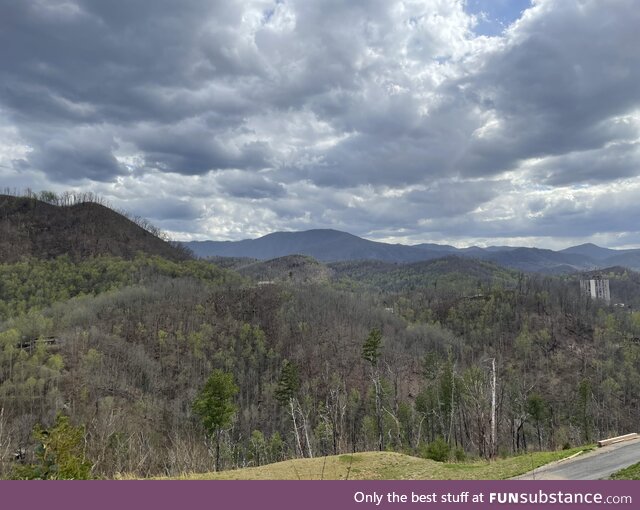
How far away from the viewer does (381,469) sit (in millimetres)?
24812

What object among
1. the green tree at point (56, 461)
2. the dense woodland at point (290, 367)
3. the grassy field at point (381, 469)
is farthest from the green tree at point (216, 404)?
the green tree at point (56, 461)

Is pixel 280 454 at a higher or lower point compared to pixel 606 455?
lower

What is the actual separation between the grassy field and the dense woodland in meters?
13.1

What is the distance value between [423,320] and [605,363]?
7270 cm

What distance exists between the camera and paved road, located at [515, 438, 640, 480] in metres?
20.1

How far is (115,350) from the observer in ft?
413

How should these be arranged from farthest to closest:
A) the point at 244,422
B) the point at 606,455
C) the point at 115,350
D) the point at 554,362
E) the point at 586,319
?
the point at 586,319, the point at 554,362, the point at 115,350, the point at 244,422, the point at 606,455

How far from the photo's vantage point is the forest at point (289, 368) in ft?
249

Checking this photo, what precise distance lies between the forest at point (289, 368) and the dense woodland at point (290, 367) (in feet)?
1.78

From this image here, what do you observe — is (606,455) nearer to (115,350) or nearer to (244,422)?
(244,422)

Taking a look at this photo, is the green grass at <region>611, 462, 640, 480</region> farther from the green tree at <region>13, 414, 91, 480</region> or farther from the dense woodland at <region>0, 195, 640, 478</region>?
the green tree at <region>13, 414, 91, 480</region>

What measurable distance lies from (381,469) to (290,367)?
→ 1635 inches
